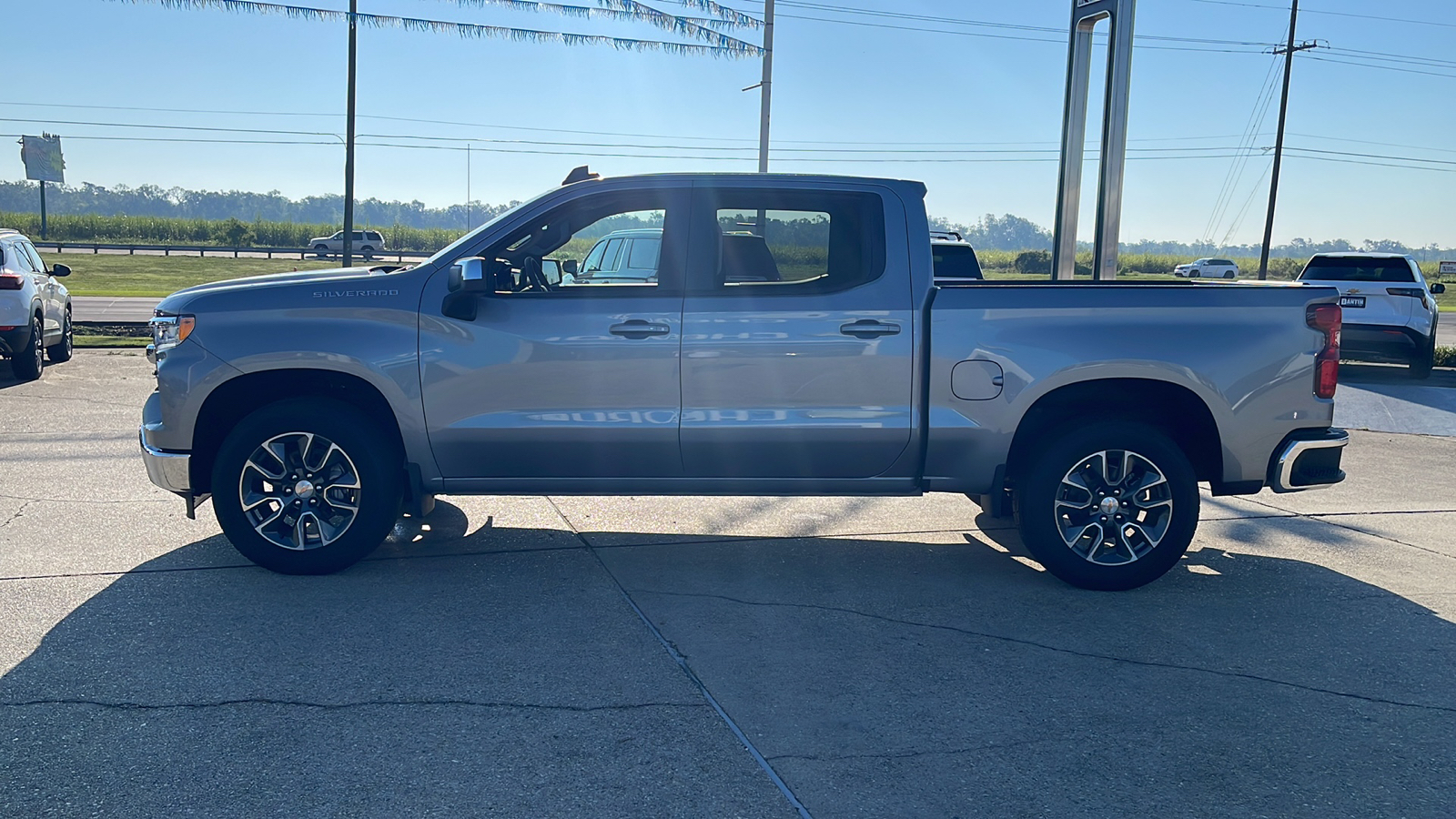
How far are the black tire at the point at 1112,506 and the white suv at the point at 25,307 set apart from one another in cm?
1110

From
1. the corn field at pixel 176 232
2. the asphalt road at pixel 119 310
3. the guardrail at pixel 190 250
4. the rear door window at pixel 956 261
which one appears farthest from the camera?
the corn field at pixel 176 232

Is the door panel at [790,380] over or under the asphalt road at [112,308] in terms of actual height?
over

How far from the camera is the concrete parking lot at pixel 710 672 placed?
3.47 meters

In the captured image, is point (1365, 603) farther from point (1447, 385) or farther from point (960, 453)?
point (1447, 385)

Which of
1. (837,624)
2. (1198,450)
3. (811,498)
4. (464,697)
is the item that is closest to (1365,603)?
(1198,450)

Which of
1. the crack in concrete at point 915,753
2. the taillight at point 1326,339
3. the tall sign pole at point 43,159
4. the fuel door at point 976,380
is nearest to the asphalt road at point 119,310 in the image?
the taillight at point 1326,339

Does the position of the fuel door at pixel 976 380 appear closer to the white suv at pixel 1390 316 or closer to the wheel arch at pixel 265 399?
the wheel arch at pixel 265 399

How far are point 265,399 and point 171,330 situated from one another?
1.82 feet

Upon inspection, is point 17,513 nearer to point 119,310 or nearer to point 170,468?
point 170,468

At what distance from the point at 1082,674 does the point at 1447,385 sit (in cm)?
1369

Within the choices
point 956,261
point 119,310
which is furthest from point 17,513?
point 119,310

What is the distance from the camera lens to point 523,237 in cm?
584

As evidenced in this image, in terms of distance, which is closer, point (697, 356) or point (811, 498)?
point (697, 356)

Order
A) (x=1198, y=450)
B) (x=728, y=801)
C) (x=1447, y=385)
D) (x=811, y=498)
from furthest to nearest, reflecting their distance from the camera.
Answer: (x=1447, y=385), (x=811, y=498), (x=1198, y=450), (x=728, y=801)
